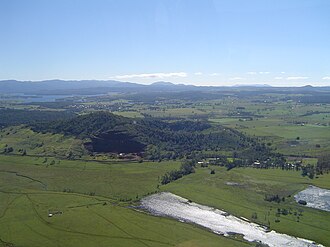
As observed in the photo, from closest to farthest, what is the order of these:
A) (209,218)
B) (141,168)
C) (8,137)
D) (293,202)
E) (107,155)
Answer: (209,218) < (293,202) < (141,168) < (107,155) < (8,137)

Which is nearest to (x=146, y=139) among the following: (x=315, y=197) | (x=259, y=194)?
(x=259, y=194)

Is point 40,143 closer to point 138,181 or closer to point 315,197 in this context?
point 138,181

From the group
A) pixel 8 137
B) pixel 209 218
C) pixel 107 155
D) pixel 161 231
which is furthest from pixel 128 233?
pixel 8 137

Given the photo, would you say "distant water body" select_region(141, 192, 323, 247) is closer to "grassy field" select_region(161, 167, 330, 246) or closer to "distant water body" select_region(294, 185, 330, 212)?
"grassy field" select_region(161, 167, 330, 246)

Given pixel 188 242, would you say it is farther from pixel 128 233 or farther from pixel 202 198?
pixel 202 198

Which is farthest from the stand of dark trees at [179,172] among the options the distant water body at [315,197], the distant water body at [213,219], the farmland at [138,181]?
the distant water body at [315,197]

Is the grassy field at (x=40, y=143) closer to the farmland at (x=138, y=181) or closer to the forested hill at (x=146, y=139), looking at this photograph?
the farmland at (x=138, y=181)
